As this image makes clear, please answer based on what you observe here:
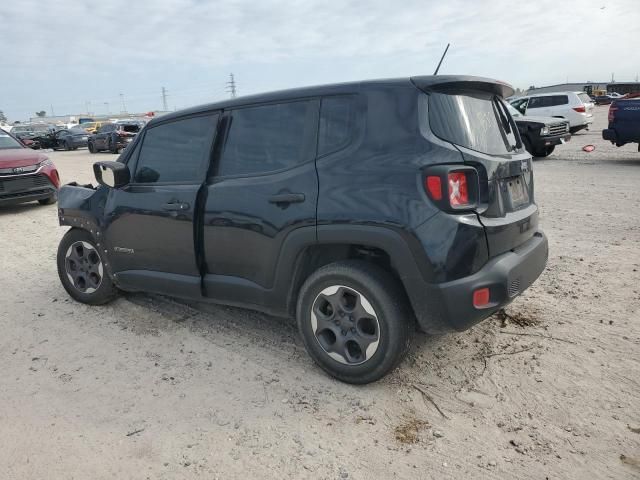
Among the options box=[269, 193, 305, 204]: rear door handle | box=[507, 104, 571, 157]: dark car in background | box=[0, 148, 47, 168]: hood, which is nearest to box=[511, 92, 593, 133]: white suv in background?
box=[507, 104, 571, 157]: dark car in background

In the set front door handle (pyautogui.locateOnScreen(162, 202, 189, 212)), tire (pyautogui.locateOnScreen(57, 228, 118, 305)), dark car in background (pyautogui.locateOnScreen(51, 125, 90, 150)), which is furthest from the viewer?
dark car in background (pyautogui.locateOnScreen(51, 125, 90, 150))

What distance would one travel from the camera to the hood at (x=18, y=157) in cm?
897

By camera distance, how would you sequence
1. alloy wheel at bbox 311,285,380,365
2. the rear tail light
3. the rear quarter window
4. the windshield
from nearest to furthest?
the rear tail light
alloy wheel at bbox 311,285,380,365
the windshield
the rear quarter window

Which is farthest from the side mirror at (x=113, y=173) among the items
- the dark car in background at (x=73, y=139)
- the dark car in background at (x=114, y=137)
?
the dark car in background at (x=73, y=139)

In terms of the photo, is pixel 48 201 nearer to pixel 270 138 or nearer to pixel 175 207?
pixel 175 207

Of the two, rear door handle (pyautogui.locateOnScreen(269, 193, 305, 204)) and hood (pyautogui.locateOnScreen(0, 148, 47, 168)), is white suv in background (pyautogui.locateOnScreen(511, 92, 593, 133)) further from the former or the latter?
rear door handle (pyautogui.locateOnScreen(269, 193, 305, 204))

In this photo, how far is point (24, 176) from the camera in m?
9.16

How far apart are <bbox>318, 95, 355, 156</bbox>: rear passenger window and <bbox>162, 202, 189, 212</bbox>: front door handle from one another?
112 centimetres

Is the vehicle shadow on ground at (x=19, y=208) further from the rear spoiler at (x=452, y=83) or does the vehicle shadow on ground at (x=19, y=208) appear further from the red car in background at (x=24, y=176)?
the rear spoiler at (x=452, y=83)

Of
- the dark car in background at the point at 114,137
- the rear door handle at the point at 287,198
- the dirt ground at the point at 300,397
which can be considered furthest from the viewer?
the dark car in background at the point at 114,137

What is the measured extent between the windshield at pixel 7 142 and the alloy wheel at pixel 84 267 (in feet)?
22.4

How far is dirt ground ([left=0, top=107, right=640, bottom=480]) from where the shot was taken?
7.89ft

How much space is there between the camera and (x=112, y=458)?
2.50 metres

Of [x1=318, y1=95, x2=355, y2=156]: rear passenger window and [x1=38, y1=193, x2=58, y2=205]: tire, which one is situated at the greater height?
[x1=318, y1=95, x2=355, y2=156]: rear passenger window
